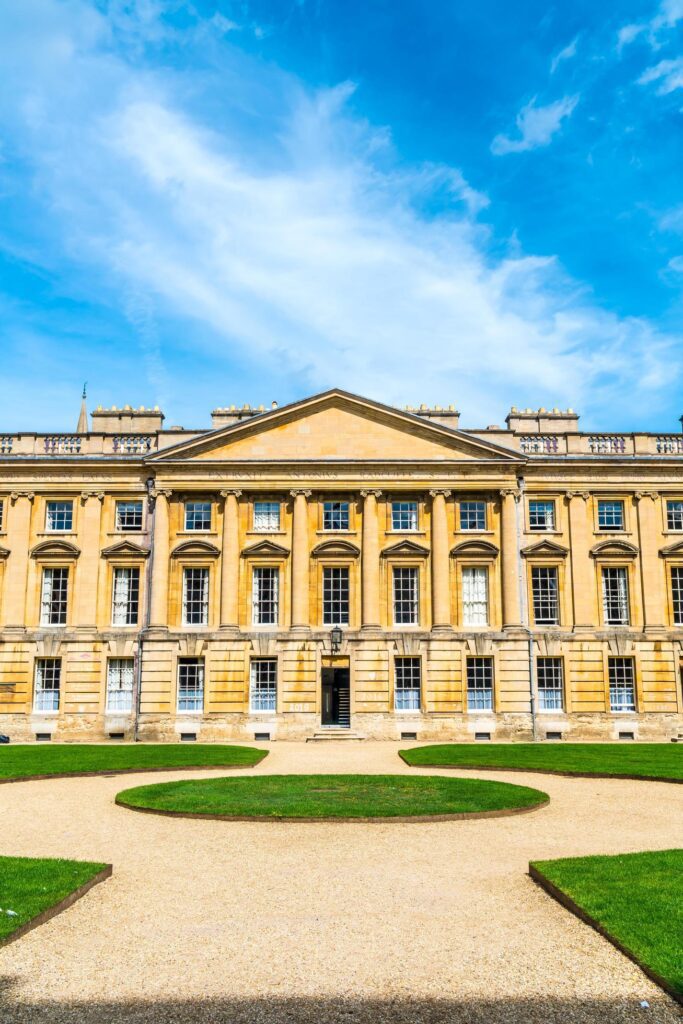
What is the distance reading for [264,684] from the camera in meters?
37.9

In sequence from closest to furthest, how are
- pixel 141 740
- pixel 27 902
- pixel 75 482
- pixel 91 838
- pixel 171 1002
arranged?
pixel 171 1002 < pixel 27 902 < pixel 91 838 < pixel 141 740 < pixel 75 482

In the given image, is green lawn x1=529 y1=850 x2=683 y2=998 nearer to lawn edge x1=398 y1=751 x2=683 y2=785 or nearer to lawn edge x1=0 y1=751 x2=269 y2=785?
lawn edge x1=398 y1=751 x2=683 y2=785

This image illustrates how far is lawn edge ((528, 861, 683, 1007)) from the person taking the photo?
7.41 metres

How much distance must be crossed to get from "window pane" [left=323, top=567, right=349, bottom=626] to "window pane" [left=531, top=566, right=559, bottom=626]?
8.77 m

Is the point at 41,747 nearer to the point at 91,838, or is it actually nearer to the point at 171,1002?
the point at 91,838

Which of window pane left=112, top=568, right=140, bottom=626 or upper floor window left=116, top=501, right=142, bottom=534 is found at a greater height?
upper floor window left=116, top=501, right=142, bottom=534

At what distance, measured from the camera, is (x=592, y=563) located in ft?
129

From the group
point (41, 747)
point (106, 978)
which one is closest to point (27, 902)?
point (106, 978)

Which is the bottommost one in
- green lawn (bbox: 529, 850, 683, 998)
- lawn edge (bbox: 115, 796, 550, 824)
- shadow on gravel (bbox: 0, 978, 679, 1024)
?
lawn edge (bbox: 115, 796, 550, 824)

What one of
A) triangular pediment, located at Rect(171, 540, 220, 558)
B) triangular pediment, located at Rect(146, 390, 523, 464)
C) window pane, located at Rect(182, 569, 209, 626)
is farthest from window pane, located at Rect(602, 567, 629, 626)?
window pane, located at Rect(182, 569, 209, 626)

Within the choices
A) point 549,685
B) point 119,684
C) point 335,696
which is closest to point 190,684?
point 119,684

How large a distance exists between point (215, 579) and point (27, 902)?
95.5ft

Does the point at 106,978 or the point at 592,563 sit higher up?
the point at 592,563

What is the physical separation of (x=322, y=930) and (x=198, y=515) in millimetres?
31221
